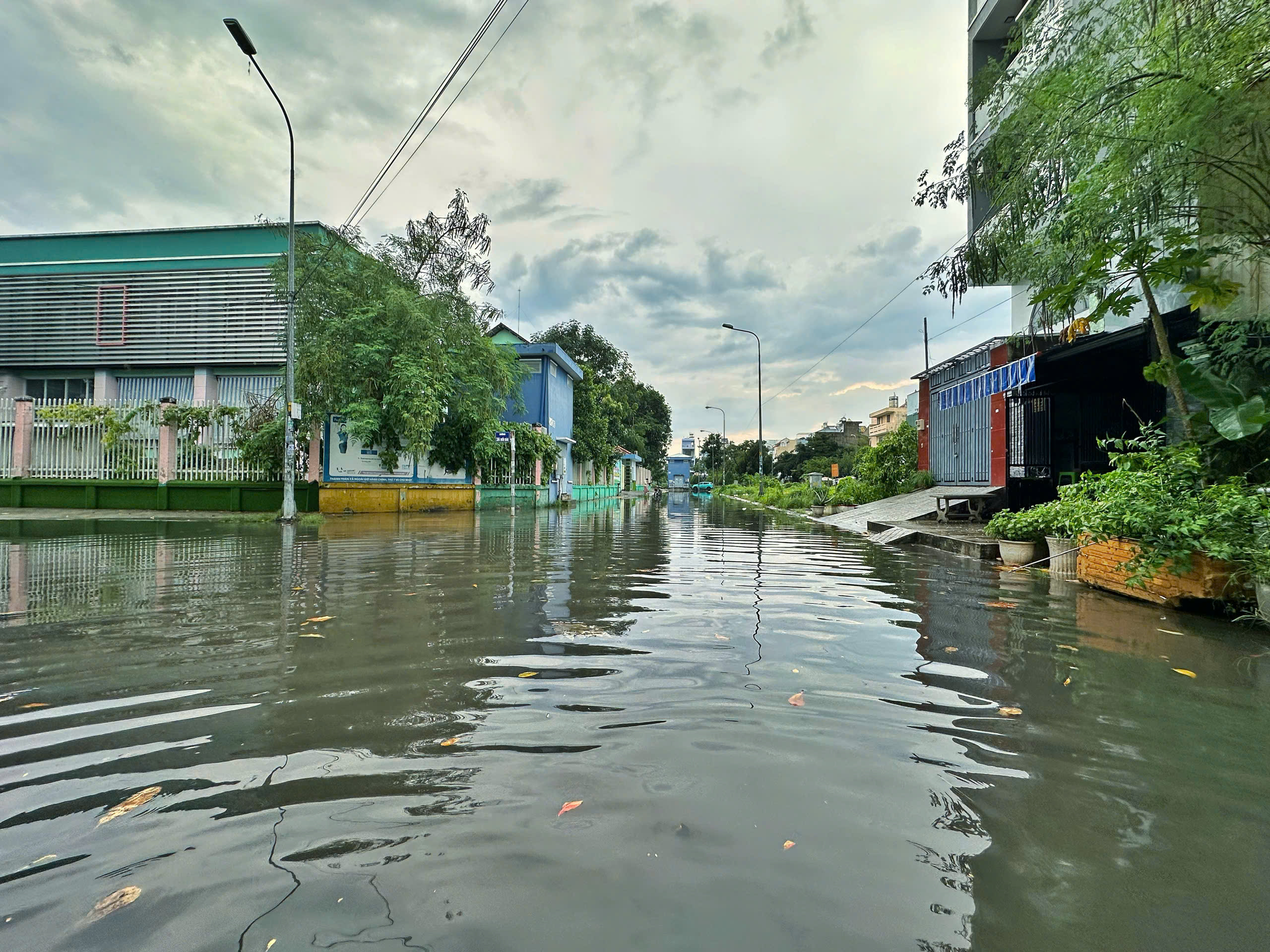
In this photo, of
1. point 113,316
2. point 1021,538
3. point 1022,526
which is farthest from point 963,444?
point 113,316

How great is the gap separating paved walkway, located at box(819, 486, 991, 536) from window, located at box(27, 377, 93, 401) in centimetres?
2765

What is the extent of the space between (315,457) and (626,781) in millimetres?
19755

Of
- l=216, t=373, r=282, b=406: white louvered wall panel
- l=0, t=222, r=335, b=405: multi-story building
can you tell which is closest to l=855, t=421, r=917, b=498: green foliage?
l=0, t=222, r=335, b=405: multi-story building

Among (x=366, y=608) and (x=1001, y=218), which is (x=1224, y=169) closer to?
(x=1001, y=218)

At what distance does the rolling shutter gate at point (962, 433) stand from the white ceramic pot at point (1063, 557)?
834 cm

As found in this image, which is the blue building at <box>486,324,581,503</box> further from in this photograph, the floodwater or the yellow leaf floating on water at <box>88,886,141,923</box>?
the yellow leaf floating on water at <box>88,886,141,923</box>

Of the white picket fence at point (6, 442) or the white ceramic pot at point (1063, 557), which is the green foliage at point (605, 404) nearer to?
the white picket fence at point (6, 442)

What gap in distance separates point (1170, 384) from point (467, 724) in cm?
712

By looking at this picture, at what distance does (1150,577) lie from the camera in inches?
218

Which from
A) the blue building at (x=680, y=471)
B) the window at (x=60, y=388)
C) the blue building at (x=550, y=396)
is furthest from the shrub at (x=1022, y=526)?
the blue building at (x=680, y=471)

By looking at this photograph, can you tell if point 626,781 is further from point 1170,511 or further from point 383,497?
point 383,497

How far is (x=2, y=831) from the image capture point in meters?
1.97

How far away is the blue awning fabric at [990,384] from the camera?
463 inches

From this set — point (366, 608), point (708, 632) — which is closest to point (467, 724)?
point (708, 632)
